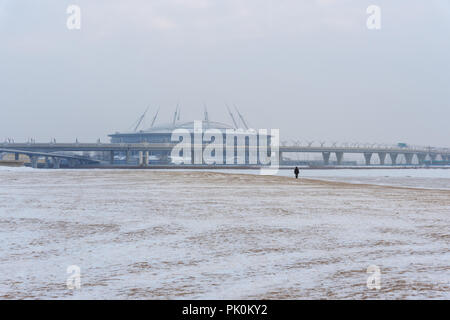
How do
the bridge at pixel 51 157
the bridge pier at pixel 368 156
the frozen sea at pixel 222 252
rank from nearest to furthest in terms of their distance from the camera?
the frozen sea at pixel 222 252, the bridge at pixel 51 157, the bridge pier at pixel 368 156

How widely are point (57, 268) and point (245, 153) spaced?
7247 inches

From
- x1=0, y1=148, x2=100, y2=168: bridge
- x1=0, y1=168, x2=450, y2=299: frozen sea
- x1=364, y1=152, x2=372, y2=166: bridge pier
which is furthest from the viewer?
x1=364, y1=152, x2=372, y2=166: bridge pier

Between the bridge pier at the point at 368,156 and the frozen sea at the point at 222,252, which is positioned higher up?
the frozen sea at the point at 222,252

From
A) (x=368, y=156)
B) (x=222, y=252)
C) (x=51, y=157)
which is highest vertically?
(x=222, y=252)

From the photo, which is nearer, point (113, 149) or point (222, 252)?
point (222, 252)

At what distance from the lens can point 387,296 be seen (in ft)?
23.3

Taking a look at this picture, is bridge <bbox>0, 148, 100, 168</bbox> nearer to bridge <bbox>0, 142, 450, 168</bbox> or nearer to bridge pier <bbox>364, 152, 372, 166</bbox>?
bridge <bbox>0, 142, 450, 168</bbox>

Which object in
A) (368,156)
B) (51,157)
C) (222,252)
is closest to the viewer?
(222,252)

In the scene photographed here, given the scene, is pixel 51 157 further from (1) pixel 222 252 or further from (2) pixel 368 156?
(1) pixel 222 252

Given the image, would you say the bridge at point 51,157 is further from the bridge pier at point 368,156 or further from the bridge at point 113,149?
the bridge pier at point 368,156

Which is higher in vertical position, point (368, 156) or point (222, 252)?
point (222, 252)

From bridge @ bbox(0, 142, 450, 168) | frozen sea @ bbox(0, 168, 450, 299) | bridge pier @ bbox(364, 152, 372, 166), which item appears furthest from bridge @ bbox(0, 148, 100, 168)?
frozen sea @ bbox(0, 168, 450, 299)

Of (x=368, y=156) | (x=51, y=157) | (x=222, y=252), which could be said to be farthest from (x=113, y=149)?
(x=222, y=252)

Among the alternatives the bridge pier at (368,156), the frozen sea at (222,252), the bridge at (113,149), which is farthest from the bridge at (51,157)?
the frozen sea at (222,252)
